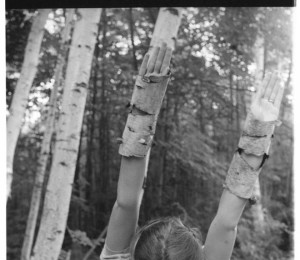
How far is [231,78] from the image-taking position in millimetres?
3070

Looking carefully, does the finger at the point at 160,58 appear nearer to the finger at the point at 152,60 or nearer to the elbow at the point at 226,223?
the finger at the point at 152,60

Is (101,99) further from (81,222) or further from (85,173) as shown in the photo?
(81,222)

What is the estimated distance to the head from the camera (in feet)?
1.79

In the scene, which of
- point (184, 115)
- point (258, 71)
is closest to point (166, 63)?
point (258, 71)

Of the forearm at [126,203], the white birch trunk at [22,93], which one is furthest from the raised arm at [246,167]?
the white birch trunk at [22,93]

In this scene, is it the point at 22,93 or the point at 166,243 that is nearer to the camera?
the point at 166,243

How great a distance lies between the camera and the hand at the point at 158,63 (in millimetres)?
562

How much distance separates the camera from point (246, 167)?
22.7 inches

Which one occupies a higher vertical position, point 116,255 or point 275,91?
point 275,91

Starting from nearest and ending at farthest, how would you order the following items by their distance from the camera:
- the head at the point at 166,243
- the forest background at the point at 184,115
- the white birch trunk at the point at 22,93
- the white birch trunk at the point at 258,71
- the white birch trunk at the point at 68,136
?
the head at the point at 166,243 → the white birch trunk at the point at 68,136 → the white birch trunk at the point at 22,93 → the forest background at the point at 184,115 → the white birch trunk at the point at 258,71

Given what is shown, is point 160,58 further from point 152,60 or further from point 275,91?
point 275,91

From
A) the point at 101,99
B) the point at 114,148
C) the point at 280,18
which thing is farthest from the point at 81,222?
the point at 280,18

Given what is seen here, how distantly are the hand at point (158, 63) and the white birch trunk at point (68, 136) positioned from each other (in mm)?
1263

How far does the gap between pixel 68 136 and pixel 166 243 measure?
131 centimetres
